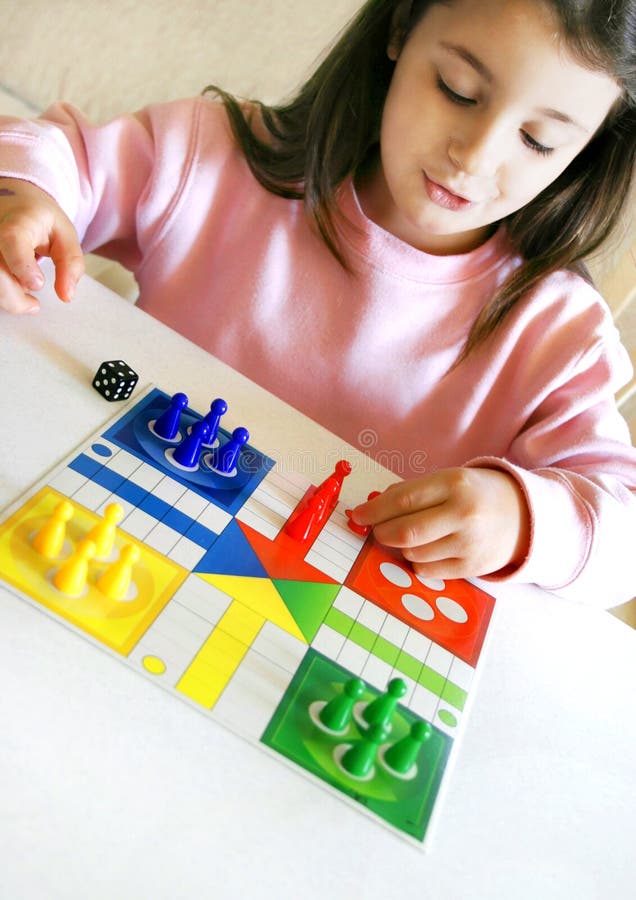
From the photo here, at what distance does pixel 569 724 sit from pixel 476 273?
1.89ft

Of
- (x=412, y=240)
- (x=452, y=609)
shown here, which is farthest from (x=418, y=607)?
(x=412, y=240)

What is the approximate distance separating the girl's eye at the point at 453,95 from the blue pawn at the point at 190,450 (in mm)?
393

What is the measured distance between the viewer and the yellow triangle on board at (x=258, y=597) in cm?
49

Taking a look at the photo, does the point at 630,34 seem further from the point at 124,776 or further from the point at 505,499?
the point at 124,776

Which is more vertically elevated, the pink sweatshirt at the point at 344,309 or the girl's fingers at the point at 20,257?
the pink sweatshirt at the point at 344,309

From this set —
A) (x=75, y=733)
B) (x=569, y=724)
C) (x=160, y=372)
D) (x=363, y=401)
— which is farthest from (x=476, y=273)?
(x=75, y=733)

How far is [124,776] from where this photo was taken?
0.37 meters

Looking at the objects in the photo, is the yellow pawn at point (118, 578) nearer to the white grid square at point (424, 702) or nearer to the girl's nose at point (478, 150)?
the white grid square at point (424, 702)

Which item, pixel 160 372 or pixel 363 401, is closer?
pixel 160 372

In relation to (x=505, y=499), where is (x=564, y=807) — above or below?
below

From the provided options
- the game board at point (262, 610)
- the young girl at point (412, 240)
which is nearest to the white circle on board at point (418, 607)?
the game board at point (262, 610)

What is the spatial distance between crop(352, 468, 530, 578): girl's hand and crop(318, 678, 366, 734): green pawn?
190 mm

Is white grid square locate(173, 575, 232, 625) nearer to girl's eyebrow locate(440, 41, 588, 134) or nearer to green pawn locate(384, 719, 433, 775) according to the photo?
green pawn locate(384, 719, 433, 775)

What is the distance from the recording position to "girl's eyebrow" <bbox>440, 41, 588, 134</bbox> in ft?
2.20
